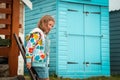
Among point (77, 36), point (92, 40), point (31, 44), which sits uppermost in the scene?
point (77, 36)

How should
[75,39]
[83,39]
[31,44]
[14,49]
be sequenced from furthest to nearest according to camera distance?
1. [83,39]
2. [75,39]
3. [14,49]
4. [31,44]

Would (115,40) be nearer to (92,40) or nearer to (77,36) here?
(92,40)

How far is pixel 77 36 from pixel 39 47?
850 cm

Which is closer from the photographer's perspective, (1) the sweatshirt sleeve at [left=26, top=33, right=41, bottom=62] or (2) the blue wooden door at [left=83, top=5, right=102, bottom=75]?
(1) the sweatshirt sleeve at [left=26, top=33, right=41, bottom=62]

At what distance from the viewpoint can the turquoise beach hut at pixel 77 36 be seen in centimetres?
1390

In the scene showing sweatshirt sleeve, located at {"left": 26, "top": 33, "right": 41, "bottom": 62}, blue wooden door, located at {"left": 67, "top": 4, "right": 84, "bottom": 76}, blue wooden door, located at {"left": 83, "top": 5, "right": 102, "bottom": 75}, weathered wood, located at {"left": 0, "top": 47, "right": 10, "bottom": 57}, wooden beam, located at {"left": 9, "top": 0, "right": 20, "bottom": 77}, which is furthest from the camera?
blue wooden door, located at {"left": 83, "top": 5, "right": 102, "bottom": 75}

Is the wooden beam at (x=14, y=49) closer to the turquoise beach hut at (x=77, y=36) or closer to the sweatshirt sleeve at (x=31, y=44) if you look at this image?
the sweatshirt sleeve at (x=31, y=44)

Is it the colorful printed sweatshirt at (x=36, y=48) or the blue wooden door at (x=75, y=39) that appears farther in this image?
the blue wooden door at (x=75, y=39)

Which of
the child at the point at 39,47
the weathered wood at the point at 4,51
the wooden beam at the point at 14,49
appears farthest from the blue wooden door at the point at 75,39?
the child at the point at 39,47

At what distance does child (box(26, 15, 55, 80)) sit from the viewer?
232 inches

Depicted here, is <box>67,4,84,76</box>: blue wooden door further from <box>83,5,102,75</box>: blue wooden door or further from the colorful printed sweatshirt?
the colorful printed sweatshirt

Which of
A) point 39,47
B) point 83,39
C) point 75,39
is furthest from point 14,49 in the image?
point 83,39

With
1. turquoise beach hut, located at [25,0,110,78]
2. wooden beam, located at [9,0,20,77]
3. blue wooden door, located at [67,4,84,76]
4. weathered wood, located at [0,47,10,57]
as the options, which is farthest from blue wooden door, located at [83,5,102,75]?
weathered wood, located at [0,47,10,57]

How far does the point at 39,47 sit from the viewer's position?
5.96 metres
